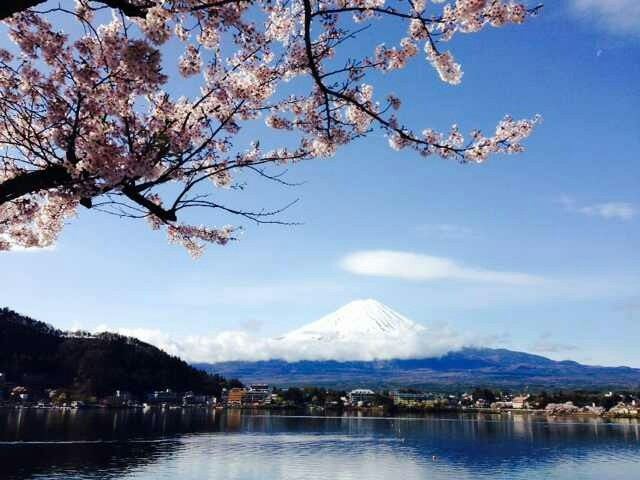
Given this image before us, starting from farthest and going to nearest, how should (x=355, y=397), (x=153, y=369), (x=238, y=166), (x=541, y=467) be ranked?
1. (x=355, y=397)
2. (x=153, y=369)
3. (x=541, y=467)
4. (x=238, y=166)

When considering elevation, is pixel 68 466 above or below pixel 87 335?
below

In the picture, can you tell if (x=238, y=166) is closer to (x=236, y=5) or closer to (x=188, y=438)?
(x=236, y=5)

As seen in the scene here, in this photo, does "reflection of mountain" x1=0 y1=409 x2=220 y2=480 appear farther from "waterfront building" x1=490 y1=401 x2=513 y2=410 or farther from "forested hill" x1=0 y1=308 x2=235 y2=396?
"waterfront building" x1=490 y1=401 x2=513 y2=410

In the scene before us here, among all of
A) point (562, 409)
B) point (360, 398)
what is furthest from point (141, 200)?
point (360, 398)

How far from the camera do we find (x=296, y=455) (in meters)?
53.0

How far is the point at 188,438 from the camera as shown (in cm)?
6856

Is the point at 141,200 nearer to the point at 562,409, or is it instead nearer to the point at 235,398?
the point at 562,409

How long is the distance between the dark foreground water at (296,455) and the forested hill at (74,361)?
67.6 metres

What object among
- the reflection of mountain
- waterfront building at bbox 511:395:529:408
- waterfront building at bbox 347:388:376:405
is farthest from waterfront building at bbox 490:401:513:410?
the reflection of mountain

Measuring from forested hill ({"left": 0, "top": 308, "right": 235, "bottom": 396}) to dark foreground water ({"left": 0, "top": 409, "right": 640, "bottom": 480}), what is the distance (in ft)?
222

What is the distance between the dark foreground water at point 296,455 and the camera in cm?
4150

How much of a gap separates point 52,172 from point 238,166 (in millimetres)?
1668

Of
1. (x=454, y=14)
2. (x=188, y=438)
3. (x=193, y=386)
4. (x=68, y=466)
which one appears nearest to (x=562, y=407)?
(x=193, y=386)

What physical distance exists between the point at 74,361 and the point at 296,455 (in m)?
111
